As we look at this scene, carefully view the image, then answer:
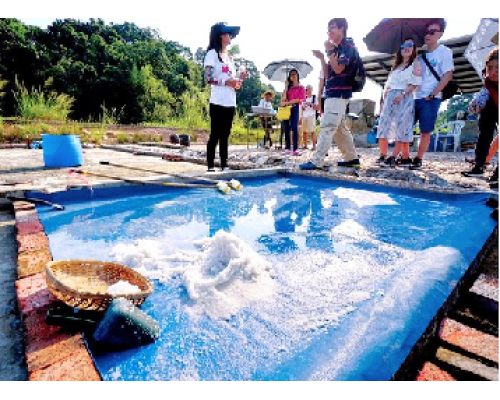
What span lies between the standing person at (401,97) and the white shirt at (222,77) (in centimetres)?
215

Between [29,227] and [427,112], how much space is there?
442 cm

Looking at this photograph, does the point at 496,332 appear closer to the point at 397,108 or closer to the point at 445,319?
the point at 445,319

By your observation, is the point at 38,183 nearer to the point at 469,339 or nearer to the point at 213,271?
the point at 213,271

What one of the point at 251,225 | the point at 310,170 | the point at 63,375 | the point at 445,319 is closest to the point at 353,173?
the point at 310,170

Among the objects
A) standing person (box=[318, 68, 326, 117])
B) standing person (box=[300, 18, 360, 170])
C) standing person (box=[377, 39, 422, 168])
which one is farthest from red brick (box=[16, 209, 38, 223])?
standing person (box=[377, 39, 422, 168])

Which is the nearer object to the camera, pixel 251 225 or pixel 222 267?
pixel 222 267

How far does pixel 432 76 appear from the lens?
377 cm

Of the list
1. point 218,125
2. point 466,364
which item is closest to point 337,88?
point 218,125

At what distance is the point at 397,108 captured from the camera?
4074 mm

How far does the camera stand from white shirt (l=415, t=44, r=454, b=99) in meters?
3.71

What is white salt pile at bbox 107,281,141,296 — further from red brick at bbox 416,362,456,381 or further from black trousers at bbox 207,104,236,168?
black trousers at bbox 207,104,236,168

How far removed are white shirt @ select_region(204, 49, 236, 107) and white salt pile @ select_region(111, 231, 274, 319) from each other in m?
2.49

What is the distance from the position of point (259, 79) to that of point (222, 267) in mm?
38805

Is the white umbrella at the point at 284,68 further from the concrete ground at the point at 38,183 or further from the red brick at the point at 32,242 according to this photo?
the red brick at the point at 32,242
